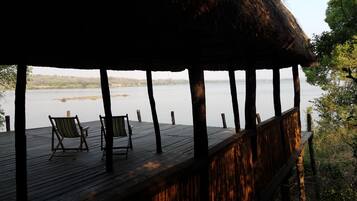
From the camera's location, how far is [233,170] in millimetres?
3660

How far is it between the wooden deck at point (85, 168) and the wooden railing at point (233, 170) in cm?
62

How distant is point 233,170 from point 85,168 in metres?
2.67

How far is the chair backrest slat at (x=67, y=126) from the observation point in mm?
5816

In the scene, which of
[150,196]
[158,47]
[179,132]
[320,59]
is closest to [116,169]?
[158,47]

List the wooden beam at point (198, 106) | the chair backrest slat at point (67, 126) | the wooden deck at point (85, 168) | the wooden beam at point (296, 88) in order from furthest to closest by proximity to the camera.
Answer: the wooden beam at point (296, 88) < the chair backrest slat at point (67, 126) < the wooden deck at point (85, 168) < the wooden beam at point (198, 106)

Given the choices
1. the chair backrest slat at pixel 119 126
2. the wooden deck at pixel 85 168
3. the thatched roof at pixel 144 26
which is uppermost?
the thatched roof at pixel 144 26

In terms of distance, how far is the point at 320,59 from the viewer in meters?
8.27

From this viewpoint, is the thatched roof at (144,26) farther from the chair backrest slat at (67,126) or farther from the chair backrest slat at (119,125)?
the chair backrest slat at (67,126)

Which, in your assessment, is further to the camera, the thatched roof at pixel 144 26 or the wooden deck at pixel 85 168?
the wooden deck at pixel 85 168

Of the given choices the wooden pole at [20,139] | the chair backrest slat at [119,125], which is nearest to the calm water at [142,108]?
the chair backrest slat at [119,125]

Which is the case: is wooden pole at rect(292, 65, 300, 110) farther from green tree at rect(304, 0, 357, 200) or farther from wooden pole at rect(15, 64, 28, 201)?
wooden pole at rect(15, 64, 28, 201)

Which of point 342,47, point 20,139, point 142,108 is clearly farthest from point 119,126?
point 142,108

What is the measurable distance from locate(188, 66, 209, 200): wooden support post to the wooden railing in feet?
0.25

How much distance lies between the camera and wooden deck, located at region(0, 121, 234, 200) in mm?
3953
